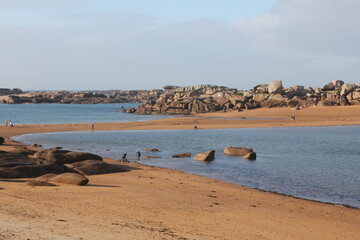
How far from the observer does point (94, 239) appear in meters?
10.4

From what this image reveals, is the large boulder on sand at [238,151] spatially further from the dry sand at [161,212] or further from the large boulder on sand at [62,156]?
the large boulder on sand at [62,156]

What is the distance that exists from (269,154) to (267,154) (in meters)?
0.15

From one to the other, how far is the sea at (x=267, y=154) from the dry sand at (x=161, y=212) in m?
2.70

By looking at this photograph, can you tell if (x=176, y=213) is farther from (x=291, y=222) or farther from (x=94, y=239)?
(x=94, y=239)

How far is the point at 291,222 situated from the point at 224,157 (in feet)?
57.8

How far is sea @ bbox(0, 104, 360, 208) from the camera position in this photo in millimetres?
22217

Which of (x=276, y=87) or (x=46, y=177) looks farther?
(x=276, y=87)

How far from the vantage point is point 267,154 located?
33.7 meters

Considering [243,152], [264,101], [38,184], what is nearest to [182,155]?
[243,152]

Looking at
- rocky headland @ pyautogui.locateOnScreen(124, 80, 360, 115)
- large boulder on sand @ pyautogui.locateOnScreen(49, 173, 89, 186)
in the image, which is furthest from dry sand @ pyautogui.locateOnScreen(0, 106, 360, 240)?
rocky headland @ pyautogui.locateOnScreen(124, 80, 360, 115)

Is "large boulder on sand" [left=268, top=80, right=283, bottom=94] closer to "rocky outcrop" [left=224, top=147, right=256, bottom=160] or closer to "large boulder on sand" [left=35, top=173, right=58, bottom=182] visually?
"rocky outcrop" [left=224, top=147, right=256, bottom=160]

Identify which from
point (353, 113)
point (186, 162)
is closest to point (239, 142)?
point (186, 162)

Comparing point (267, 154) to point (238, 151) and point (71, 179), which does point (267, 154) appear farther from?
point (71, 179)

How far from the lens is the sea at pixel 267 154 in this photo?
72.9 ft
